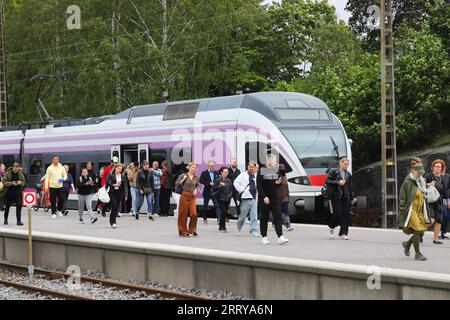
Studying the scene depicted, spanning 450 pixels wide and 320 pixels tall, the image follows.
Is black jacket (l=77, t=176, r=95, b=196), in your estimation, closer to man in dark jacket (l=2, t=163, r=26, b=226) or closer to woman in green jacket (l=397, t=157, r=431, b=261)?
man in dark jacket (l=2, t=163, r=26, b=226)

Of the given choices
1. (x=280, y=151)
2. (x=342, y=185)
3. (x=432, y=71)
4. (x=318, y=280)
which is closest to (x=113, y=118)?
(x=280, y=151)

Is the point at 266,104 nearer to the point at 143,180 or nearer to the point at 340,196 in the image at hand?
the point at 143,180

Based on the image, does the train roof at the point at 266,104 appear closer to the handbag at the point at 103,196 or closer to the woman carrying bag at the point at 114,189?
the woman carrying bag at the point at 114,189

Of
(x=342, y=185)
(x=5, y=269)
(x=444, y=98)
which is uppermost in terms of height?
(x=444, y=98)

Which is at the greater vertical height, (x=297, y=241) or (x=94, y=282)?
(x=297, y=241)

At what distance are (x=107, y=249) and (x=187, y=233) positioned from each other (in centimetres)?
308

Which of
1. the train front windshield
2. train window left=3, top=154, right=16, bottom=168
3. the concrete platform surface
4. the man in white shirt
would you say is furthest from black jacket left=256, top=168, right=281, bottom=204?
train window left=3, top=154, right=16, bottom=168

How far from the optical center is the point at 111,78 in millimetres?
46938

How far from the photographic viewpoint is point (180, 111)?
28.2 m

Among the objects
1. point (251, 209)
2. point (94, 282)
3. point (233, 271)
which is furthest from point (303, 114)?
point (233, 271)

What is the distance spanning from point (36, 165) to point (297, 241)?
1871 cm

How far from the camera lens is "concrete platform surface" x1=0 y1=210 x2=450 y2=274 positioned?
14953 millimetres

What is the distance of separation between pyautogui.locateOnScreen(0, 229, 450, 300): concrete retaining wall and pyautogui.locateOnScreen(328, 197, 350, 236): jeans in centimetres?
415

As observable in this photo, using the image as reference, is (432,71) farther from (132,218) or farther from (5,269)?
(5,269)
